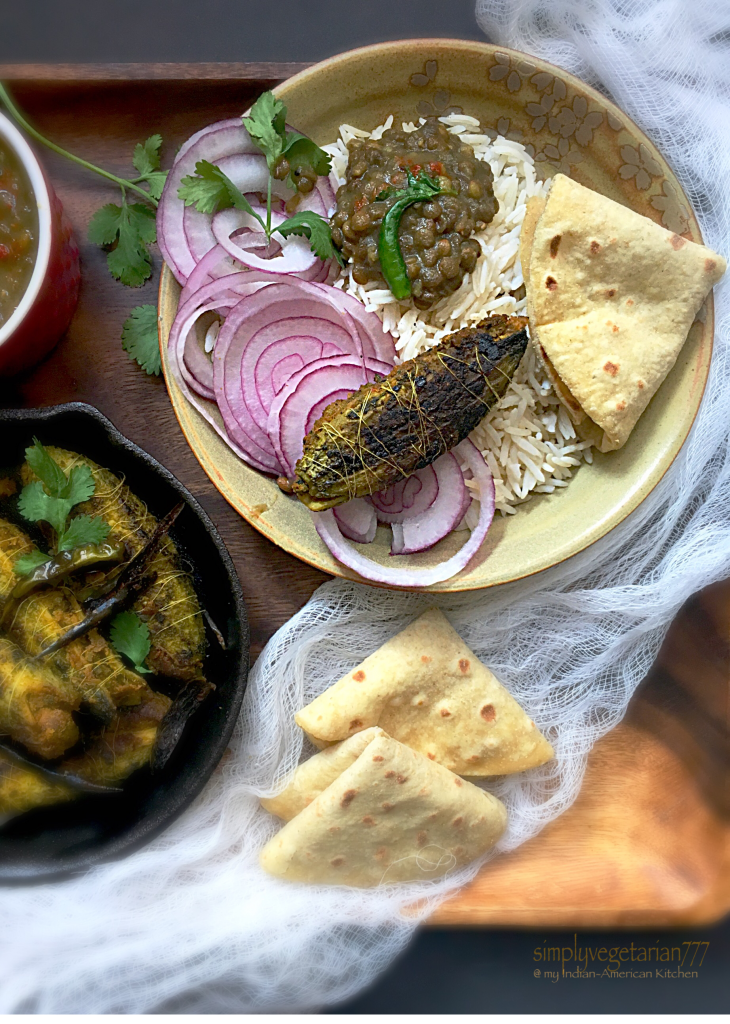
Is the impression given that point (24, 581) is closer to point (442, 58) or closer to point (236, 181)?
point (236, 181)

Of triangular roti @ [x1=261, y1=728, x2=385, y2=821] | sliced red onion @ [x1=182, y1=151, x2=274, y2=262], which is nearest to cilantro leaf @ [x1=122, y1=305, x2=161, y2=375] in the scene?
sliced red onion @ [x1=182, y1=151, x2=274, y2=262]

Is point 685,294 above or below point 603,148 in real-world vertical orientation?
below

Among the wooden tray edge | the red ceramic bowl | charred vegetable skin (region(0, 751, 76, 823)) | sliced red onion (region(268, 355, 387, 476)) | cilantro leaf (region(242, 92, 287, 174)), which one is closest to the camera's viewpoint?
the red ceramic bowl

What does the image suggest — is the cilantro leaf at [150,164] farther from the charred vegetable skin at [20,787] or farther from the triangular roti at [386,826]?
the triangular roti at [386,826]

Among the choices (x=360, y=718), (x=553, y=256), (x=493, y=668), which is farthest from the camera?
(x=493, y=668)

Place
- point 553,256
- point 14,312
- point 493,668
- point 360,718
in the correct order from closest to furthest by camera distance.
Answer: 1. point 14,312
2. point 553,256
3. point 360,718
4. point 493,668

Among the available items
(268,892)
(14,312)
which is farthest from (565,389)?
(268,892)

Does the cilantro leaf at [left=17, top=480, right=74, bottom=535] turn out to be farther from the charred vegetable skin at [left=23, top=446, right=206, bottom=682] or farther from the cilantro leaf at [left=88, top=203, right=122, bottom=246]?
the cilantro leaf at [left=88, top=203, right=122, bottom=246]

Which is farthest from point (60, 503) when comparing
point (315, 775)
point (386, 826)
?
point (386, 826)
